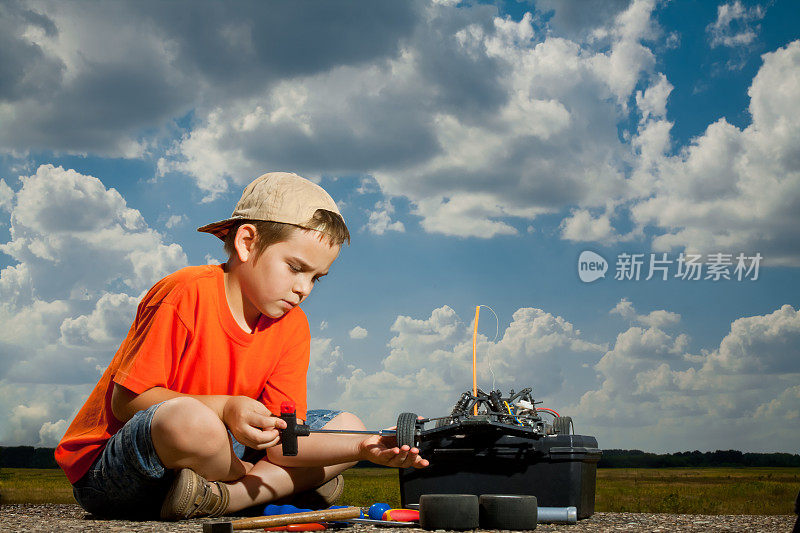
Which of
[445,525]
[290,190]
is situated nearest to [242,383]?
[290,190]

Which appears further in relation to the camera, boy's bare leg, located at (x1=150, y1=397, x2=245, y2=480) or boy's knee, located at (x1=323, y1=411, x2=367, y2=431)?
boy's knee, located at (x1=323, y1=411, x2=367, y2=431)

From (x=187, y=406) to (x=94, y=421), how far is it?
102 centimetres

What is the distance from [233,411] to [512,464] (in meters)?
1.82

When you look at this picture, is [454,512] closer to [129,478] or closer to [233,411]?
[233,411]

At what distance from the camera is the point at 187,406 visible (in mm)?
3586

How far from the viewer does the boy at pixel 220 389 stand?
372 centimetres

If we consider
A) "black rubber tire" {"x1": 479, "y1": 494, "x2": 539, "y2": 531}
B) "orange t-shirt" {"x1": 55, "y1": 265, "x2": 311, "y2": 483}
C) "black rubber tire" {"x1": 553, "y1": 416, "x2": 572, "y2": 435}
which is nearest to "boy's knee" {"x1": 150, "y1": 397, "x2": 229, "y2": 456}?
"orange t-shirt" {"x1": 55, "y1": 265, "x2": 311, "y2": 483}

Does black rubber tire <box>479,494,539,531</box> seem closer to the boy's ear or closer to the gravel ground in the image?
the gravel ground

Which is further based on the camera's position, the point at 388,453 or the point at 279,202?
the point at 279,202

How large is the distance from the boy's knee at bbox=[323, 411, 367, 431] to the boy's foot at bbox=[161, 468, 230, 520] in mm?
991

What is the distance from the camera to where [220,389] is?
14.0 ft

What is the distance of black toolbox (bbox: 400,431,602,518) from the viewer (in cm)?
425

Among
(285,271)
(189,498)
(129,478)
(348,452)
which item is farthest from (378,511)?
(285,271)

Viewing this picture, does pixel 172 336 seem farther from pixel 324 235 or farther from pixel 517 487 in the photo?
pixel 517 487
